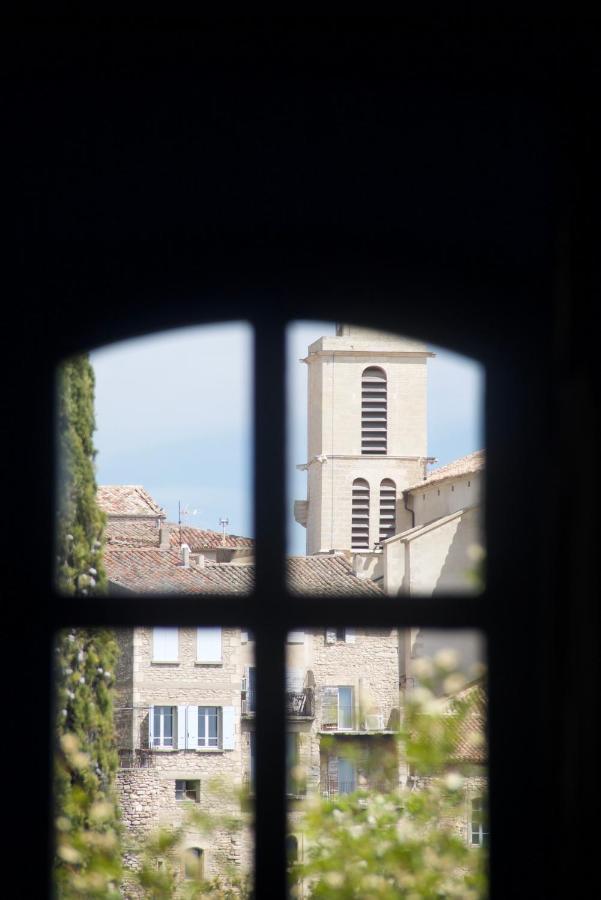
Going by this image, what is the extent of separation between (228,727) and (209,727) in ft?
4.09

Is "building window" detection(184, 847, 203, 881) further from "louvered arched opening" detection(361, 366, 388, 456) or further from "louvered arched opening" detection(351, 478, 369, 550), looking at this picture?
"louvered arched opening" detection(351, 478, 369, 550)

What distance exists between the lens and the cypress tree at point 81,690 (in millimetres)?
2355

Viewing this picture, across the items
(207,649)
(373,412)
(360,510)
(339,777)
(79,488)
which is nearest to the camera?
(339,777)

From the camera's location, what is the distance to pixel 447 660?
8.37ft

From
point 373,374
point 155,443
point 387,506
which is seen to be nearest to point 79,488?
point 155,443

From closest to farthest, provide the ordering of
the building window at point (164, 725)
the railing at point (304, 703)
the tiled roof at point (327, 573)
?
1. the railing at point (304, 703)
2. the tiled roof at point (327, 573)
3. the building window at point (164, 725)

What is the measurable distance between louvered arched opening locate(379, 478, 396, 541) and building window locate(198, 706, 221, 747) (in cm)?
1890

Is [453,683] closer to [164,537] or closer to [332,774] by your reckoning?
[332,774]

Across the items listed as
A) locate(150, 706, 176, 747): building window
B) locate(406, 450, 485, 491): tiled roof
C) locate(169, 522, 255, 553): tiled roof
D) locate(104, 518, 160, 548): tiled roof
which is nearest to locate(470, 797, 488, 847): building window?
locate(406, 450, 485, 491): tiled roof

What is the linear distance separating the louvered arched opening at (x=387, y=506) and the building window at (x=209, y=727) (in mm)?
18901

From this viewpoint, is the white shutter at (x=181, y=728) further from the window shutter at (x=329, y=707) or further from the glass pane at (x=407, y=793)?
the glass pane at (x=407, y=793)

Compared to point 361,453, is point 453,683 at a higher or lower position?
lower

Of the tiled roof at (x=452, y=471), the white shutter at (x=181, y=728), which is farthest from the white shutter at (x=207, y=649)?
the tiled roof at (x=452, y=471)

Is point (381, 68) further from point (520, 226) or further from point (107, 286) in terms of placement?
point (107, 286)
